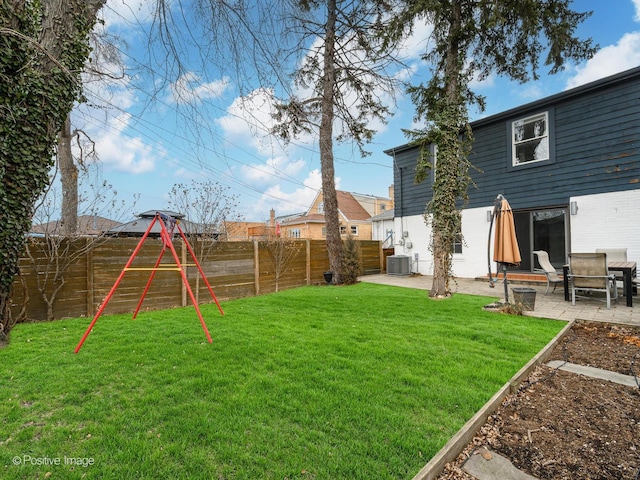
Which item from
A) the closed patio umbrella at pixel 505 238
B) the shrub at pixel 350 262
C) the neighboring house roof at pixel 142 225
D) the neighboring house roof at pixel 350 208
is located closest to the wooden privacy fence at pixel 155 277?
the neighboring house roof at pixel 142 225

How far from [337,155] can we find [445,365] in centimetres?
829

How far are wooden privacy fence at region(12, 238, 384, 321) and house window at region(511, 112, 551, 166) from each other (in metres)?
7.12

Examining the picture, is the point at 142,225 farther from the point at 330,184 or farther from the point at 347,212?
the point at 347,212

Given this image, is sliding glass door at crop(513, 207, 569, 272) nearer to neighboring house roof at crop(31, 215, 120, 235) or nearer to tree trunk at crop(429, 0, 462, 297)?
tree trunk at crop(429, 0, 462, 297)

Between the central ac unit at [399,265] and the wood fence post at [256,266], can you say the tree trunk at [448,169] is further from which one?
the central ac unit at [399,265]

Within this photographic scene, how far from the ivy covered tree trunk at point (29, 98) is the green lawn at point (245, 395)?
143 cm

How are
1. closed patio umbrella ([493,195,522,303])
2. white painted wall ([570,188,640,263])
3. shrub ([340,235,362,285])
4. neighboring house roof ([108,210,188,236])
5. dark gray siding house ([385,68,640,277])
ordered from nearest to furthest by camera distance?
1. closed patio umbrella ([493,195,522,303])
2. neighboring house roof ([108,210,188,236])
3. white painted wall ([570,188,640,263])
4. dark gray siding house ([385,68,640,277])
5. shrub ([340,235,362,285])

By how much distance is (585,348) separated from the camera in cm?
415

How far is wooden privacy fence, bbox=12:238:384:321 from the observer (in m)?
5.08

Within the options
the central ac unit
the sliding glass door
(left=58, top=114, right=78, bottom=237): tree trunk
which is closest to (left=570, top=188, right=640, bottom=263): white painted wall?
the sliding glass door

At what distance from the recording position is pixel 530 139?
9.51 meters

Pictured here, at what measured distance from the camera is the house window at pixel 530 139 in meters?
9.17

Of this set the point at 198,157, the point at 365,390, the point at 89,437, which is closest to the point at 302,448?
the point at 365,390

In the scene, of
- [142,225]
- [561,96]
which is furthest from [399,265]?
[142,225]
